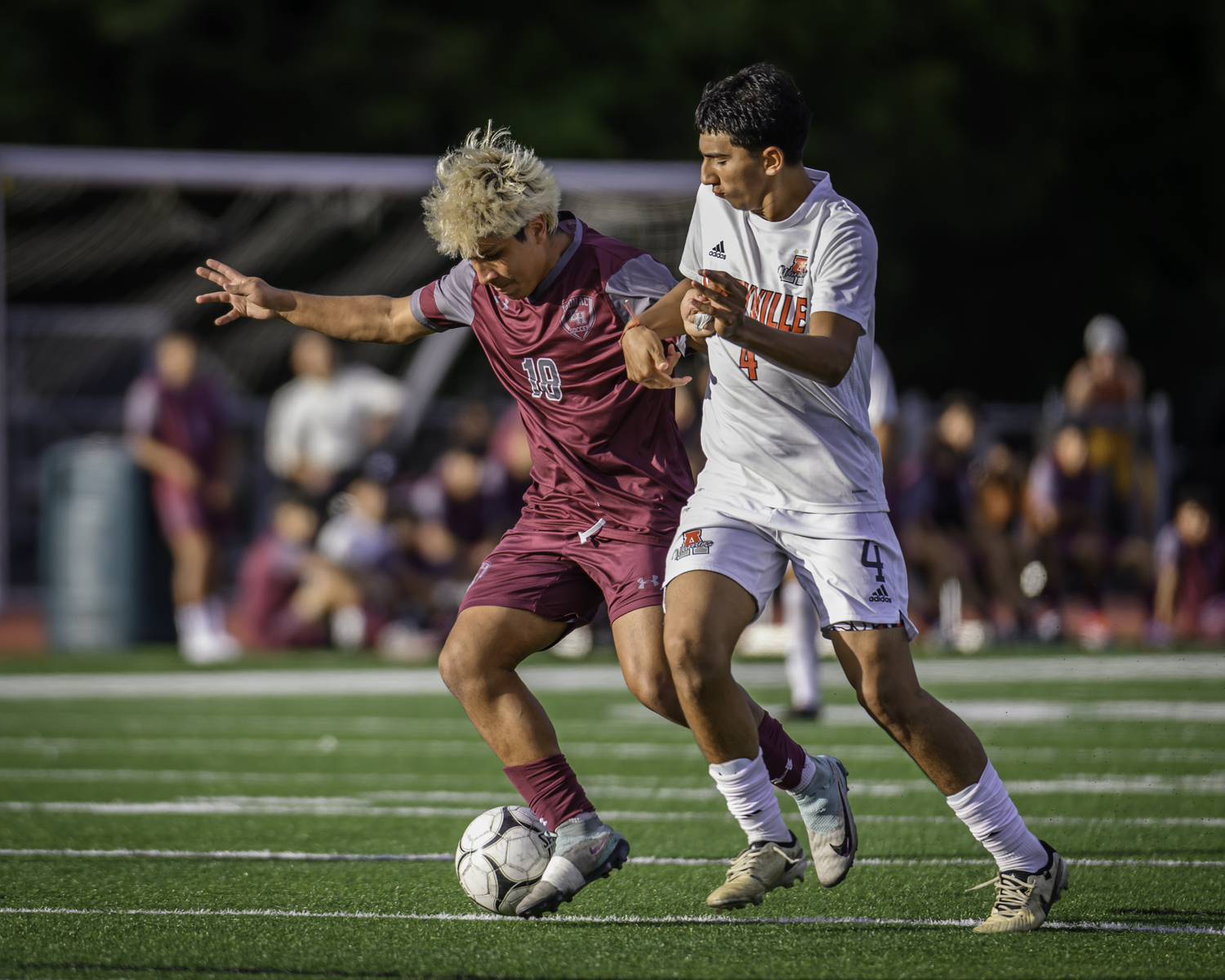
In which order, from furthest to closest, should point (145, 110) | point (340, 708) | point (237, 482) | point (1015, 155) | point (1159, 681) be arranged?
1. point (1015, 155)
2. point (145, 110)
3. point (237, 482)
4. point (1159, 681)
5. point (340, 708)

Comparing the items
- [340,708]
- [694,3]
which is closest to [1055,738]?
[340,708]

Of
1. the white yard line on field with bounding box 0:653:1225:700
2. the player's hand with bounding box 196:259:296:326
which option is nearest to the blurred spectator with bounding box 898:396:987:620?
the white yard line on field with bounding box 0:653:1225:700

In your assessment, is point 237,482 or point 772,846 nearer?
point 772,846

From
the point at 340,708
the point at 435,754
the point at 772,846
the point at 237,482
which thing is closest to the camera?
the point at 772,846

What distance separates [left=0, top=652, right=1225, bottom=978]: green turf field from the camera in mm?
4422

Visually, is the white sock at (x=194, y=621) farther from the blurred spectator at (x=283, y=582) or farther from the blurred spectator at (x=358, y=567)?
the blurred spectator at (x=358, y=567)

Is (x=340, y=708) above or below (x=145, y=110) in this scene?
below

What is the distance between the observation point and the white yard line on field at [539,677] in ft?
38.2

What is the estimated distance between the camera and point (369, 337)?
220 inches

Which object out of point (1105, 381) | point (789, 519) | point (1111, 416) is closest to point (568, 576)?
point (789, 519)

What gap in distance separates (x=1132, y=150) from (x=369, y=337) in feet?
75.5

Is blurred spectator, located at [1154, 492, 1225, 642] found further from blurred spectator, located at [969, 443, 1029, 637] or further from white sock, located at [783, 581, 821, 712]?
white sock, located at [783, 581, 821, 712]

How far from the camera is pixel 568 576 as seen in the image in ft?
17.4

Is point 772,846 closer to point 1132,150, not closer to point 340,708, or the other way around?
point 340,708
